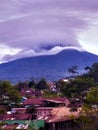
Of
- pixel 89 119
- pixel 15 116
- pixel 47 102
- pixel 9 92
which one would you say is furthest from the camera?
pixel 9 92

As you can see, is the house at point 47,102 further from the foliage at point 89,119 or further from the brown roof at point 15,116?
the foliage at point 89,119

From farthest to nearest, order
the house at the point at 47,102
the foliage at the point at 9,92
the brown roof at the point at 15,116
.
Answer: the foliage at the point at 9,92 < the house at the point at 47,102 < the brown roof at the point at 15,116

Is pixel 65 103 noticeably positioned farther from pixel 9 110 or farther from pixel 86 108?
pixel 86 108

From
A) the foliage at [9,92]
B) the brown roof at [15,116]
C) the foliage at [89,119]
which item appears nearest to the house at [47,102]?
the foliage at [9,92]

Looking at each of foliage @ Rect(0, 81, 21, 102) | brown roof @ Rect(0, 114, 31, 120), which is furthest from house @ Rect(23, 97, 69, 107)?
brown roof @ Rect(0, 114, 31, 120)

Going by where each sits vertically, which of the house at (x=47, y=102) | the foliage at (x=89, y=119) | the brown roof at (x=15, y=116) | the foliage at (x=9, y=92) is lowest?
the foliage at (x=89, y=119)

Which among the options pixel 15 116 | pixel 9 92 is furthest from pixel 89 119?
pixel 9 92

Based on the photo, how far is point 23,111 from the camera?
164 feet

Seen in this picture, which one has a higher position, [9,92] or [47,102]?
[9,92]

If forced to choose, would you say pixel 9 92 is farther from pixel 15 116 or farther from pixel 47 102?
pixel 15 116

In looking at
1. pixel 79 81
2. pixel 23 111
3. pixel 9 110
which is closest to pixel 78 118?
pixel 23 111

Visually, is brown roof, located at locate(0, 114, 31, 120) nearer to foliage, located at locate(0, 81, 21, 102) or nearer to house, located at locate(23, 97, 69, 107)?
house, located at locate(23, 97, 69, 107)

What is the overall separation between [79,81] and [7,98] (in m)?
9.90

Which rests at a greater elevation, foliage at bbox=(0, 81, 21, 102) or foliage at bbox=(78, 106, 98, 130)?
foliage at bbox=(0, 81, 21, 102)
